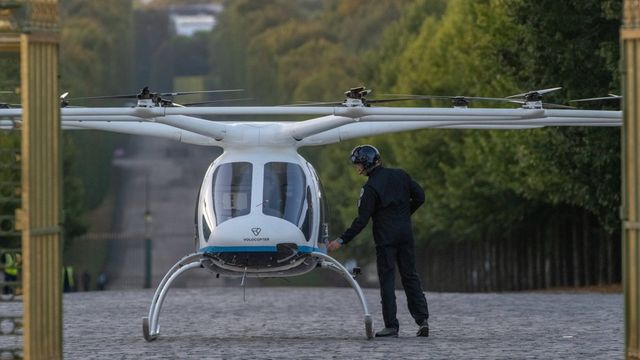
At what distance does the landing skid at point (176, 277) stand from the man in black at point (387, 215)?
36 cm

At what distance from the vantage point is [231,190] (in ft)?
69.6

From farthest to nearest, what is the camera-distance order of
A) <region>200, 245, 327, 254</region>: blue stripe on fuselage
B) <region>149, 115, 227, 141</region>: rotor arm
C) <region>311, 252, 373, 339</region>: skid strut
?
<region>311, 252, 373, 339</region>: skid strut, <region>200, 245, 327, 254</region>: blue stripe on fuselage, <region>149, 115, 227, 141</region>: rotor arm

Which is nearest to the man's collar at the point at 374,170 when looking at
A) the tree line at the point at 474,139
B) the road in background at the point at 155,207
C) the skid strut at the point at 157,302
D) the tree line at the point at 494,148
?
the skid strut at the point at 157,302

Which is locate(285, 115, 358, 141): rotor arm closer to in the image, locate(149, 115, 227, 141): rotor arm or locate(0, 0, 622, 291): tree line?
locate(149, 115, 227, 141): rotor arm

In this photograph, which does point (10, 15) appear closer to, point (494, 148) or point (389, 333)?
point (389, 333)

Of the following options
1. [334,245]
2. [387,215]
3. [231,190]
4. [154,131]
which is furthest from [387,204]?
[154,131]

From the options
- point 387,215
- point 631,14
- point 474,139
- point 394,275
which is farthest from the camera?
point 474,139

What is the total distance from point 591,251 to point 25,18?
44534mm

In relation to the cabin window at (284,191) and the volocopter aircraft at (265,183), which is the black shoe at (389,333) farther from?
the cabin window at (284,191)

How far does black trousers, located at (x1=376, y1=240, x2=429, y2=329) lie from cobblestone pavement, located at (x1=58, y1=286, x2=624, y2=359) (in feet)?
1.24

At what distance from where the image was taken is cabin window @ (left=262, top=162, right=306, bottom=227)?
21016 mm

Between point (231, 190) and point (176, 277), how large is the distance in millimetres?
1128

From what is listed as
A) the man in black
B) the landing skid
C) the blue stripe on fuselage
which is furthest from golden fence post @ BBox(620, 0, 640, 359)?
the blue stripe on fuselage

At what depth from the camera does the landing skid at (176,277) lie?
67.6ft
